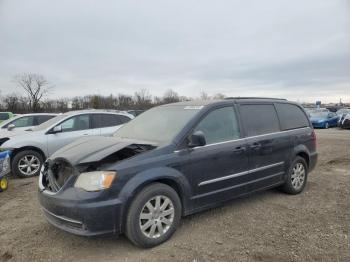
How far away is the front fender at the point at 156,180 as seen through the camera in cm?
329

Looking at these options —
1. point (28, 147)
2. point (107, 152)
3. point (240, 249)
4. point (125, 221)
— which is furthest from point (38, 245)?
point (28, 147)

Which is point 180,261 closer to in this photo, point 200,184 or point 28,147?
point 200,184

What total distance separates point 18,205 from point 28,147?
104 inches

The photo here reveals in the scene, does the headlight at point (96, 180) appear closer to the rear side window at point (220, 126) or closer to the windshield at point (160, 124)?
the windshield at point (160, 124)

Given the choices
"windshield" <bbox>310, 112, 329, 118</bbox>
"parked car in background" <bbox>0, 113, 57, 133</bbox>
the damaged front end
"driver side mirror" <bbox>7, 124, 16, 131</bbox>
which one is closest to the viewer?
the damaged front end

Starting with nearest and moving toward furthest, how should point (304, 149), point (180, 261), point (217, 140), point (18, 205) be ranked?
point (180, 261)
point (217, 140)
point (18, 205)
point (304, 149)

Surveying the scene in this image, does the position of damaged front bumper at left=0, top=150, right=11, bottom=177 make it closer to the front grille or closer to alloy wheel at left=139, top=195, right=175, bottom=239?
the front grille

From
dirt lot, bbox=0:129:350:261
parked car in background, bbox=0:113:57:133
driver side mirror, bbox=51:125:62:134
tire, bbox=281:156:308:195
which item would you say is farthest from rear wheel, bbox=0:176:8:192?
tire, bbox=281:156:308:195

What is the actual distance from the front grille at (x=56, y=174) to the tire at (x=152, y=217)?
32.8 inches

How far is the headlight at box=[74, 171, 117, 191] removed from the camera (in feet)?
10.6

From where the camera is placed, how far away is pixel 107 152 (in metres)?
3.46

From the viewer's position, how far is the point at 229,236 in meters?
3.77

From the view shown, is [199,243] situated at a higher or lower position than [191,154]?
lower

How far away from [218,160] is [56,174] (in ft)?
6.84
